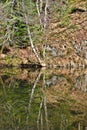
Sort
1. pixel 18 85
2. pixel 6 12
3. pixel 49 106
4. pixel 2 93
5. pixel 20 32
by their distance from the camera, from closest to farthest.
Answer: pixel 49 106 < pixel 2 93 < pixel 18 85 < pixel 6 12 < pixel 20 32

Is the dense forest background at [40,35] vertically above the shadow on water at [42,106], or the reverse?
the dense forest background at [40,35]

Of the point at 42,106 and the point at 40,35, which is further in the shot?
the point at 40,35

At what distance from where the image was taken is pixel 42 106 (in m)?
11.8

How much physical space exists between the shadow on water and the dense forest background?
11.6 metres

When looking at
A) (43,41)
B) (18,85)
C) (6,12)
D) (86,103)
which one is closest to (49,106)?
(86,103)

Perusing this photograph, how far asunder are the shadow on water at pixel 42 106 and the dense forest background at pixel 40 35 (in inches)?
456

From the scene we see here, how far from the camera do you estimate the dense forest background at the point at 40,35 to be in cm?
2902

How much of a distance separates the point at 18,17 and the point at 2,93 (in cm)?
1587

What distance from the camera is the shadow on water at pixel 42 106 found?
9266 mm

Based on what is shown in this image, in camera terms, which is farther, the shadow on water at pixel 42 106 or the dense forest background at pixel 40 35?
the dense forest background at pixel 40 35

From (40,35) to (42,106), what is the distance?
1918 cm

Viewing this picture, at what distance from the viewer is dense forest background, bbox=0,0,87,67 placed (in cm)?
2902

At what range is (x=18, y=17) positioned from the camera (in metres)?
29.2

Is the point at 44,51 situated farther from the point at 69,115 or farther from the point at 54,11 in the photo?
the point at 69,115
